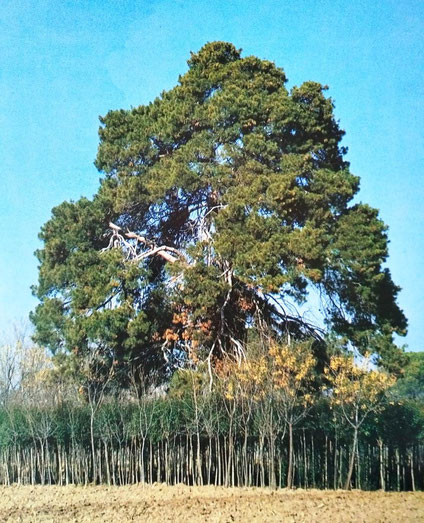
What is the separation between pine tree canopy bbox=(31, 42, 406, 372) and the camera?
22.1m

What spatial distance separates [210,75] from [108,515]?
57.9ft

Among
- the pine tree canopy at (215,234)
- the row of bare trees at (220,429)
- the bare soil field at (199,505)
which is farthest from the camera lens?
the pine tree canopy at (215,234)

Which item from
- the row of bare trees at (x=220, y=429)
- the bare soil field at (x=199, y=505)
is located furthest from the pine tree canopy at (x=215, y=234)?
the bare soil field at (x=199, y=505)

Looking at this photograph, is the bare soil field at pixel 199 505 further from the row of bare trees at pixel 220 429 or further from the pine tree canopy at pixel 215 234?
the pine tree canopy at pixel 215 234

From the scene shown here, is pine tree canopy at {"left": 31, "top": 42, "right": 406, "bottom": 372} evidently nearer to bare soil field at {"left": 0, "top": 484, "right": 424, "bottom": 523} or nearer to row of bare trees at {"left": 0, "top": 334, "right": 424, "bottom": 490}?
row of bare trees at {"left": 0, "top": 334, "right": 424, "bottom": 490}

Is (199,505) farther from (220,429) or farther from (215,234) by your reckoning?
(215,234)

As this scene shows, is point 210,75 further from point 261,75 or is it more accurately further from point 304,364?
point 304,364

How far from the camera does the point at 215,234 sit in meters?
22.6

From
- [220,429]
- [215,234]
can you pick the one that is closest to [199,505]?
[220,429]

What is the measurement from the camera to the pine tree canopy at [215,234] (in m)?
22.1

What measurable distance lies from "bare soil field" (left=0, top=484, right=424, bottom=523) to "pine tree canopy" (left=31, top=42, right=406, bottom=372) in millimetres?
4973

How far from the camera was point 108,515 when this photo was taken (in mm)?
14547

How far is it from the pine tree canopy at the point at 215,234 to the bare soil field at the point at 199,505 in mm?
4973

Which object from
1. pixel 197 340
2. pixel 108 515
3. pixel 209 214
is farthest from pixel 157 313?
pixel 108 515
